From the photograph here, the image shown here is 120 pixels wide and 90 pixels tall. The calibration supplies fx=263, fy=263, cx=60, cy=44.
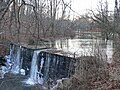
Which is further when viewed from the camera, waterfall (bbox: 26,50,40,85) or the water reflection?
waterfall (bbox: 26,50,40,85)

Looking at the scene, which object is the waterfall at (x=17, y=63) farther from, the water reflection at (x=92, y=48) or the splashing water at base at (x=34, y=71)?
the water reflection at (x=92, y=48)

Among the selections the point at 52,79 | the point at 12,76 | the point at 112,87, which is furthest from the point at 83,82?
the point at 12,76

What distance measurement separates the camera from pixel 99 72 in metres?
8.30

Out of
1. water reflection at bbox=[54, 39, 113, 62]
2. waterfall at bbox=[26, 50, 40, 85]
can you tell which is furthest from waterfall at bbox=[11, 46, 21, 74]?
water reflection at bbox=[54, 39, 113, 62]

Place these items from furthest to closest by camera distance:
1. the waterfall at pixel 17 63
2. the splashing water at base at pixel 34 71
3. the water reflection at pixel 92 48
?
the waterfall at pixel 17 63
the splashing water at base at pixel 34 71
the water reflection at pixel 92 48

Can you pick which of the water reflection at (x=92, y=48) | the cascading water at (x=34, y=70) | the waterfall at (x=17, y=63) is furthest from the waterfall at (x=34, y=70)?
the water reflection at (x=92, y=48)

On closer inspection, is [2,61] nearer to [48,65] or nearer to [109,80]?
[48,65]

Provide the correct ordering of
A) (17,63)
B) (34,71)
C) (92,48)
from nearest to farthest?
(92,48) < (34,71) < (17,63)

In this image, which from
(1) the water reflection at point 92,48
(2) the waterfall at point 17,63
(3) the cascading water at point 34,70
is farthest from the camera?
(2) the waterfall at point 17,63

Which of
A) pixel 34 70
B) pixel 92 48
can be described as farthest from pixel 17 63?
pixel 92 48

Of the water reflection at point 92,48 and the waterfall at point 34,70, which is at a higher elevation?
the water reflection at point 92,48

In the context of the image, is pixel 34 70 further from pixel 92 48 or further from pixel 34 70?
pixel 92 48

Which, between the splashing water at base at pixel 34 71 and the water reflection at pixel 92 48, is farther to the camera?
the splashing water at base at pixel 34 71

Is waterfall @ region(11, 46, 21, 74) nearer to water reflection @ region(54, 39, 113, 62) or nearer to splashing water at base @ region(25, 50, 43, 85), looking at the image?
splashing water at base @ region(25, 50, 43, 85)
